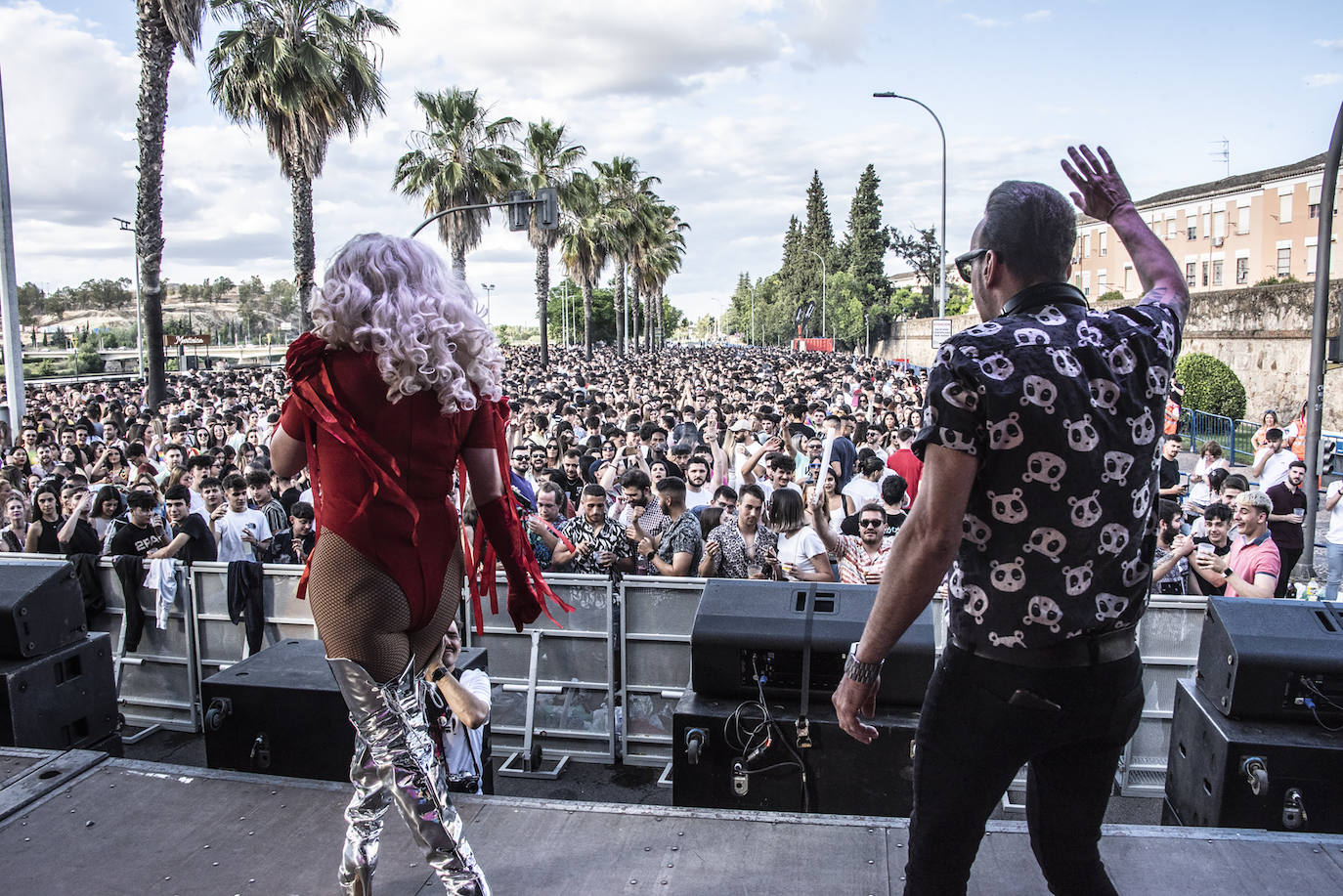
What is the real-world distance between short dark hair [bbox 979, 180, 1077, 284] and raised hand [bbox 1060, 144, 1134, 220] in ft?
1.85

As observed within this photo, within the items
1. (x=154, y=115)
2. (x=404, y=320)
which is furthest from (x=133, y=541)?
(x=154, y=115)

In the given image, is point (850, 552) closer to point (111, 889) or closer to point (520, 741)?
point (520, 741)

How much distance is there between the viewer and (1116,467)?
1.95 metres

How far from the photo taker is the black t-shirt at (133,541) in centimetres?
707

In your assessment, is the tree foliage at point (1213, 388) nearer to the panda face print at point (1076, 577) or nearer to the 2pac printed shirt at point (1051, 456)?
the 2pac printed shirt at point (1051, 456)

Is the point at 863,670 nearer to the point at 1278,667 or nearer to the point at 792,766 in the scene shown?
the point at 792,766

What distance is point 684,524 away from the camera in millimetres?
6621

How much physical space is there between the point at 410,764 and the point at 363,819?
24 centimetres

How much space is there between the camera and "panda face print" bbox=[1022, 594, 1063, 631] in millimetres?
1941

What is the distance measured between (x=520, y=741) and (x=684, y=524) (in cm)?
183

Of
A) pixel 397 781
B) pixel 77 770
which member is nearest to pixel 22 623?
pixel 77 770

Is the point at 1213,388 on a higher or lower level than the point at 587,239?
lower

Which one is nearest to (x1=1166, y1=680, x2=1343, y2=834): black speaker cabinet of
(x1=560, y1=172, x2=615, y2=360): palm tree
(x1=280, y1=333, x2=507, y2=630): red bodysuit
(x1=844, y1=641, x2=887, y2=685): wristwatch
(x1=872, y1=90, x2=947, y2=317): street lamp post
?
(x1=844, y1=641, x2=887, y2=685): wristwatch

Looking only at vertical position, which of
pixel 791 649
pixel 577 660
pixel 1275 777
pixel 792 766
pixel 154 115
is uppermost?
pixel 154 115
